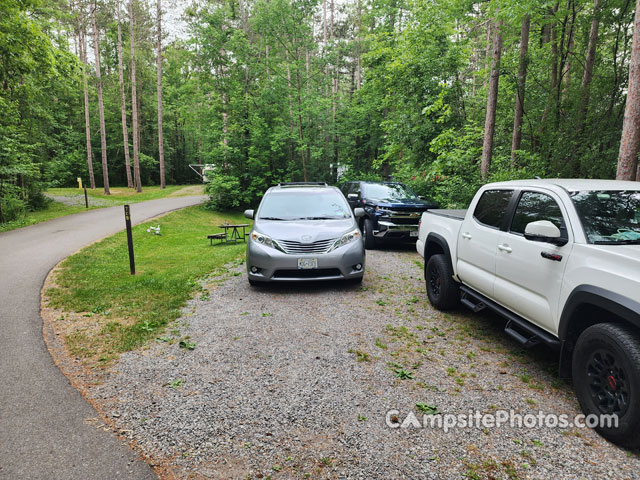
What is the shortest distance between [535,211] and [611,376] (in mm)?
1555

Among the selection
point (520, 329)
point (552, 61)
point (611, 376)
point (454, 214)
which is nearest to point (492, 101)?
point (552, 61)

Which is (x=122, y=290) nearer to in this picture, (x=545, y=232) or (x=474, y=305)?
(x=474, y=305)

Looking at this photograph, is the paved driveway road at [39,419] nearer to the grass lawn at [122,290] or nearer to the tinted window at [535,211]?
the grass lawn at [122,290]

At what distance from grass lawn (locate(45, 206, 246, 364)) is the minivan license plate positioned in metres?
1.95

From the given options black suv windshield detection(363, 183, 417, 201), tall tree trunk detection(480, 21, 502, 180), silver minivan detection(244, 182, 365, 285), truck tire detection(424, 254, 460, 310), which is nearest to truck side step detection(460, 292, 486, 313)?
Answer: truck tire detection(424, 254, 460, 310)

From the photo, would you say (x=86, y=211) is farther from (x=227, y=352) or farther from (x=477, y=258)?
(x=477, y=258)

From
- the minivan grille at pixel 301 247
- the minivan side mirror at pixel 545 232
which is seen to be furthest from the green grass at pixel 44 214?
the minivan side mirror at pixel 545 232

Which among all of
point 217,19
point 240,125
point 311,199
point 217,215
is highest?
point 217,19

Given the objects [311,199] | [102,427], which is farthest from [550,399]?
[311,199]

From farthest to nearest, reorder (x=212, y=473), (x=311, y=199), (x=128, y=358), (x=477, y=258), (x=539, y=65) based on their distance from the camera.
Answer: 1. (x=539, y=65)
2. (x=311, y=199)
3. (x=477, y=258)
4. (x=128, y=358)
5. (x=212, y=473)

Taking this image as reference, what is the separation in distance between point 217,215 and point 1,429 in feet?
61.6

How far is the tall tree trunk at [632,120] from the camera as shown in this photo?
541 centimetres

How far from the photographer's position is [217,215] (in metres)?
20.9

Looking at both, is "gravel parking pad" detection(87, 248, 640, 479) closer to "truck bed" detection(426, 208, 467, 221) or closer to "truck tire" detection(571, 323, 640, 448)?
"truck tire" detection(571, 323, 640, 448)
